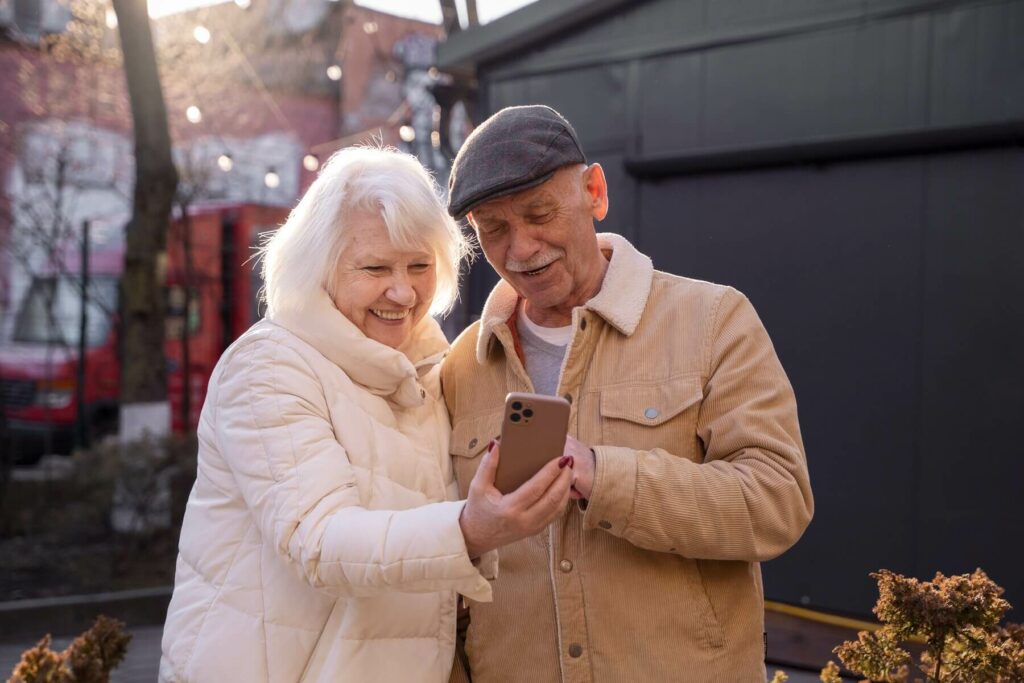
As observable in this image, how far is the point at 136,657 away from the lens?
7.14 meters

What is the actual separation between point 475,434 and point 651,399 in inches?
17.1

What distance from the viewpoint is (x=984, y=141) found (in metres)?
5.63

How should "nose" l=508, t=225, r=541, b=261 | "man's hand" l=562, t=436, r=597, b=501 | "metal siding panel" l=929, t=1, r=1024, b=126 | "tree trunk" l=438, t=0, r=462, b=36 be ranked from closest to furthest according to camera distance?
"man's hand" l=562, t=436, r=597, b=501 → "nose" l=508, t=225, r=541, b=261 → "metal siding panel" l=929, t=1, r=1024, b=126 → "tree trunk" l=438, t=0, r=462, b=36

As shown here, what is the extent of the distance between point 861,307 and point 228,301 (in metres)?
10.8

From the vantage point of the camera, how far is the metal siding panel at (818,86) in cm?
589

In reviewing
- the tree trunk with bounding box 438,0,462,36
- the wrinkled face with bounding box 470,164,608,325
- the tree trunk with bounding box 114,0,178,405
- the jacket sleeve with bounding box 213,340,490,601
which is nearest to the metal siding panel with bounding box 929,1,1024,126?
the wrinkled face with bounding box 470,164,608,325

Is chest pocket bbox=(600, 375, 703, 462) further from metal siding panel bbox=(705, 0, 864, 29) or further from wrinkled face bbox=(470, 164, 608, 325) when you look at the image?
metal siding panel bbox=(705, 0, 864, 29)

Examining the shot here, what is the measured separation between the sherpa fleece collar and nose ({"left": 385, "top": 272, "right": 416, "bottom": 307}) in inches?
12.1

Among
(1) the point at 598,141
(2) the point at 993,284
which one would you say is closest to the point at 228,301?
(1) the point at 598,141

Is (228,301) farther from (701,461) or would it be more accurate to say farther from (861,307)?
(701,461)

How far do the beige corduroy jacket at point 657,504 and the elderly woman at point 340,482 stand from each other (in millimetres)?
183

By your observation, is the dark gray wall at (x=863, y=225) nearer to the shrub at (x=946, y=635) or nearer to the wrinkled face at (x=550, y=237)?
the shrub at (x=946, y=635)

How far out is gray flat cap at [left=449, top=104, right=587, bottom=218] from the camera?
253 centimetres

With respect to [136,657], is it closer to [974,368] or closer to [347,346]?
[974,368]
